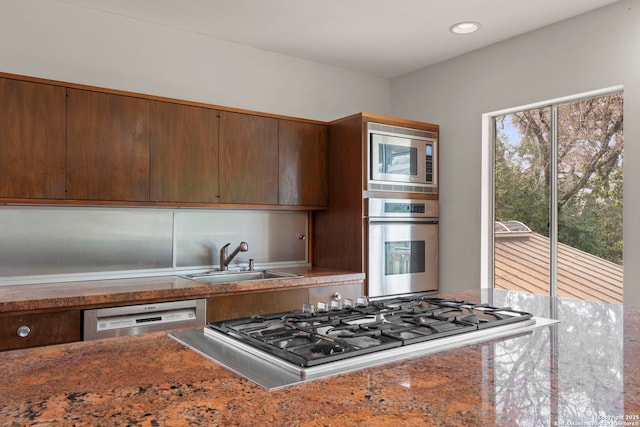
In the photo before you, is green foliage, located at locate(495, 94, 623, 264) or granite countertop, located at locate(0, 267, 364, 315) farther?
green foliage, located at locate(495, 94, 623, 264)

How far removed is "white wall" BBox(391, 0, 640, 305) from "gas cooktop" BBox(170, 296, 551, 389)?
1.87m

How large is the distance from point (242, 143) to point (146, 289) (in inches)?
47.1

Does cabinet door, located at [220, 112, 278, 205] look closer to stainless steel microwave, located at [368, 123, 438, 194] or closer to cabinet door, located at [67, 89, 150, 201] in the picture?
cabinet door, located at [67, 89, 150, 201]

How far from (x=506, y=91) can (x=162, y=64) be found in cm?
243

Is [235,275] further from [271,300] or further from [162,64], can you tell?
[162,64]

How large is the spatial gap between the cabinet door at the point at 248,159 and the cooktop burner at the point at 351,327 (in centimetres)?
169

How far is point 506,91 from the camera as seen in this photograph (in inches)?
135

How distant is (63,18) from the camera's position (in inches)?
113

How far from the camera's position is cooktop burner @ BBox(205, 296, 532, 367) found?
111 centimetres

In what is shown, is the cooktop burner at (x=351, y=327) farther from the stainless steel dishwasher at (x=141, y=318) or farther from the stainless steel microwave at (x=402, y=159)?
the stainless steel microwave at (x=402, y=159)

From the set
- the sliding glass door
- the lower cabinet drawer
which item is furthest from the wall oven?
the lower cabinet drawer

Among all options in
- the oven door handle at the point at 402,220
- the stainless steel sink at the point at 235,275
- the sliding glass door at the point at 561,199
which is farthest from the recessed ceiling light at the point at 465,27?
the stainless steel sink at the point at 235,275

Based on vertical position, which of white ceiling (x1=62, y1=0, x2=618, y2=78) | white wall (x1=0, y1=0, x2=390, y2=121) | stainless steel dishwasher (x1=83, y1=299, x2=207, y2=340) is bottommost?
stainless steel dishwasher (x1=83, y1=299, x2=207, y2=340)

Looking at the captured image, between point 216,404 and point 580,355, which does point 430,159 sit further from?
point 216,404
